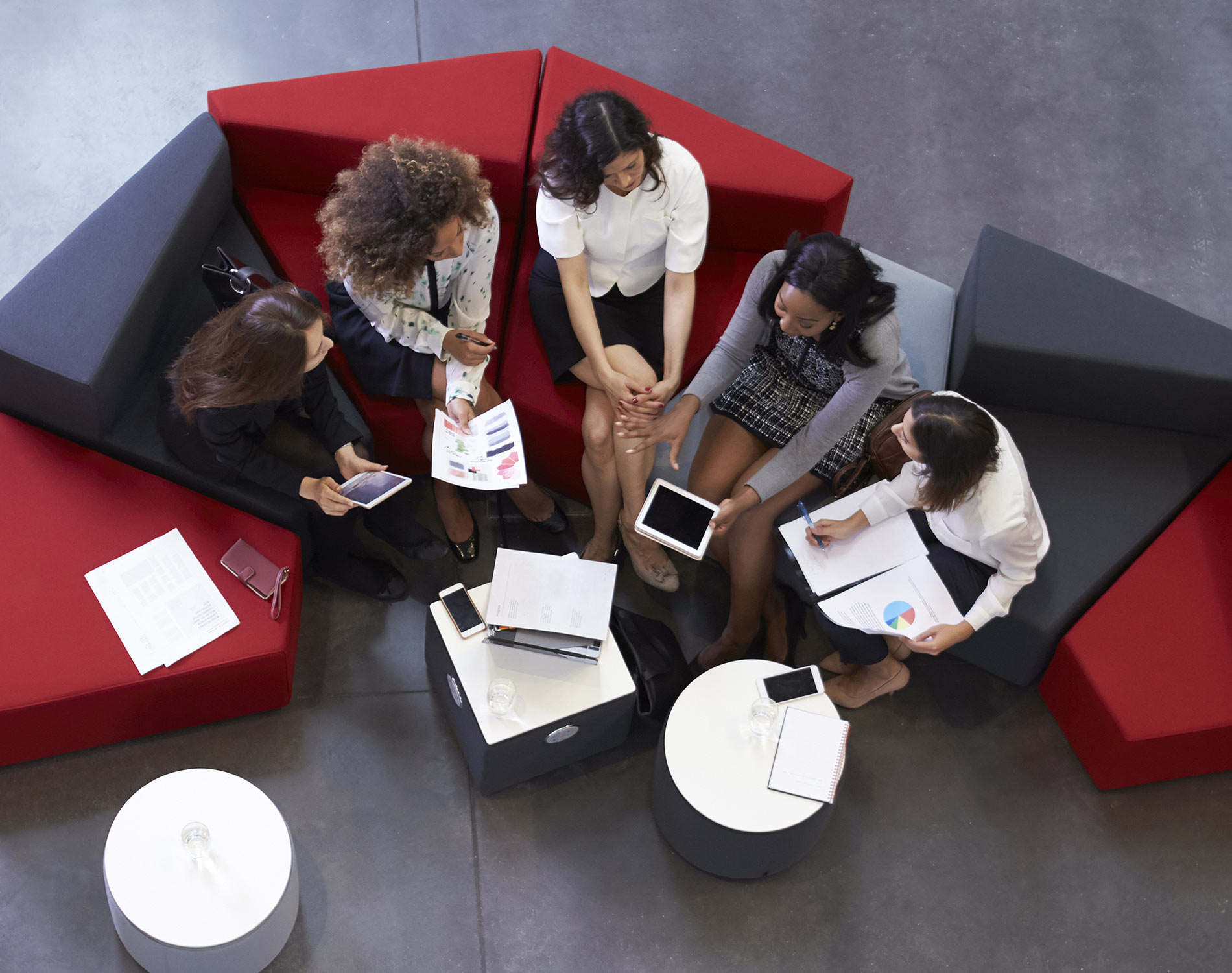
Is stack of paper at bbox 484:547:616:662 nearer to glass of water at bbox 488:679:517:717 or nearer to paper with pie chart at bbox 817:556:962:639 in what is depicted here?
glass of water at bbox 488:679:517:717

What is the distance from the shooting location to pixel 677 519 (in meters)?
3.15

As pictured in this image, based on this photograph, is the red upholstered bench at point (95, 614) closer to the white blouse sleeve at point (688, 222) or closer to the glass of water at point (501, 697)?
the glass of water at point (501, 697)

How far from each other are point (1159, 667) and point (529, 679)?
6.22 ft

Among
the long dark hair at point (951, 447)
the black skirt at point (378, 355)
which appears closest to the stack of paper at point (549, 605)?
the black skirt at point (378, 355)

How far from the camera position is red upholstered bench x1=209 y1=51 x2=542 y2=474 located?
3.52m

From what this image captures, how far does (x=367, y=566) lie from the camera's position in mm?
3490

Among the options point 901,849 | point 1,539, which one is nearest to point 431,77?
point 1,539

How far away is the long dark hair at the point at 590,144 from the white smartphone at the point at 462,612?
119 centimetres

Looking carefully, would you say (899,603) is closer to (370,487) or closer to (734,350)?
(734,350)

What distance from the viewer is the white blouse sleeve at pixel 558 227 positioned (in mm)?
3154

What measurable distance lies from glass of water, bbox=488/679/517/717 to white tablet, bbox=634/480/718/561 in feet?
1.97

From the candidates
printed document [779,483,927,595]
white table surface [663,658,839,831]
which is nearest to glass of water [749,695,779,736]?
white table surface [663,658,839,831]

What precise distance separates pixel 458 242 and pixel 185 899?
1.86 m

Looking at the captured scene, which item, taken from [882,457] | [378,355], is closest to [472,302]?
[378,355]
